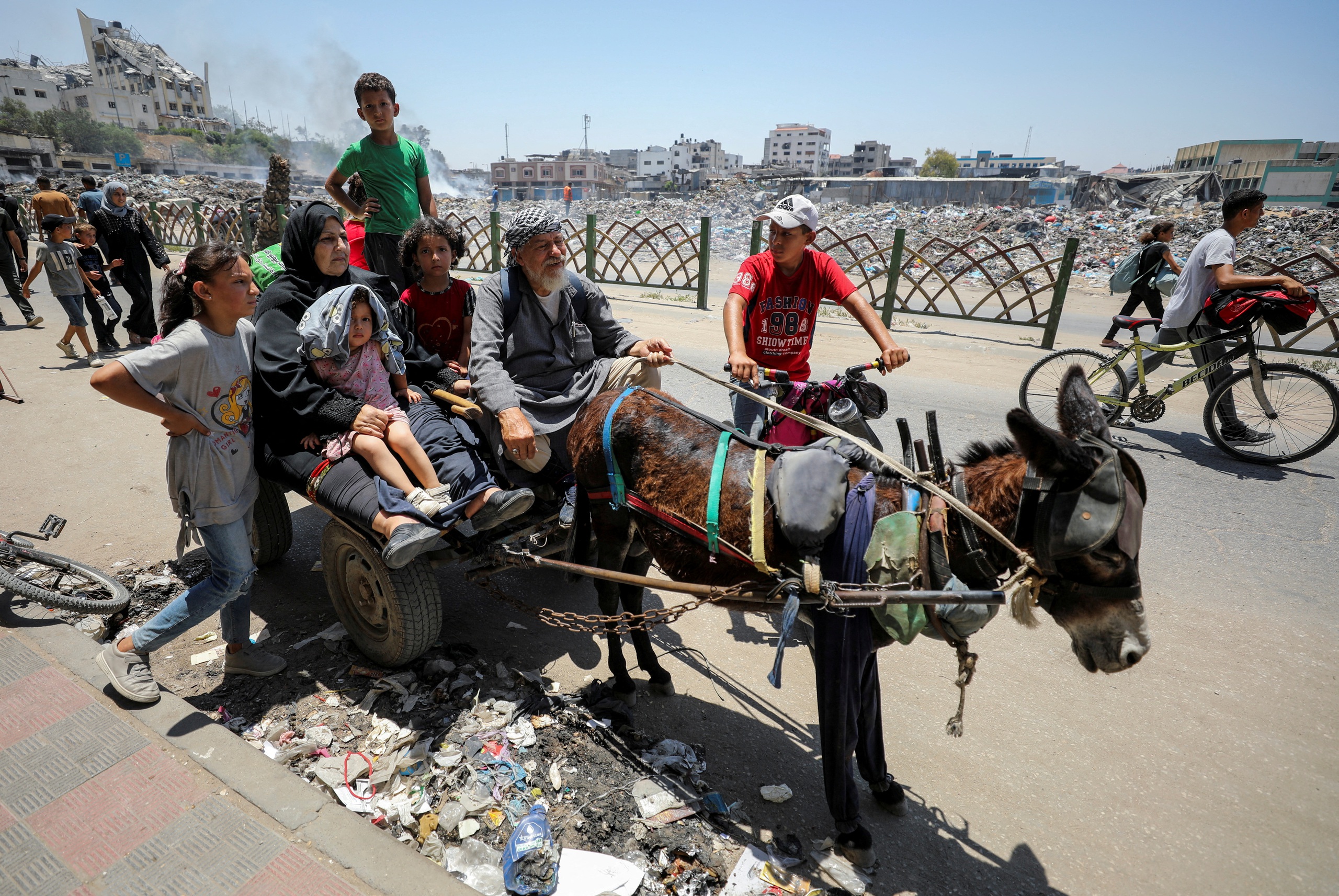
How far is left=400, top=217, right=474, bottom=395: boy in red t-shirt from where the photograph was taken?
3.81 m

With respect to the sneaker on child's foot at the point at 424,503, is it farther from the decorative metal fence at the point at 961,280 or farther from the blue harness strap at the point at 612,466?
the decorative metal fence at the point at 961,280

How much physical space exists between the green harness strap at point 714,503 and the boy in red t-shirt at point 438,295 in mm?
1979

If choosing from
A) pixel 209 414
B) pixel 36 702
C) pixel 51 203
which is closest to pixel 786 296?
pixel 209 414

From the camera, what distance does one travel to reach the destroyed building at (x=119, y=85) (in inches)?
3378

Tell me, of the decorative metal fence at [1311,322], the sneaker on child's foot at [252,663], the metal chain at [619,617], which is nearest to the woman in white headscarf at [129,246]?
the sneaker on child's foot at [252,663]

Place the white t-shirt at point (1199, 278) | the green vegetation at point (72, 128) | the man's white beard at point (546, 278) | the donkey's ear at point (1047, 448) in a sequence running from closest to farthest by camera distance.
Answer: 1. the donkey's ear at point (1047, 448)
2. the man's white beard at point (546, 278)
3. the white t-shirt at point (1199, 278)
4. the green vegetation at point (72, 128)

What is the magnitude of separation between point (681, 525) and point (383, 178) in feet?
13.6

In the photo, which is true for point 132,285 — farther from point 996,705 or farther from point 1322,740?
point 1322,740

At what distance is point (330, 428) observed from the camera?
3002mm

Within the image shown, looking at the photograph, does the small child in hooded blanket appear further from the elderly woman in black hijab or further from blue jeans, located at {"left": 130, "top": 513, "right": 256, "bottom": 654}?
blue jeans, located at {"left": 130, "top": 513, "right": 256, "bottom": 654}

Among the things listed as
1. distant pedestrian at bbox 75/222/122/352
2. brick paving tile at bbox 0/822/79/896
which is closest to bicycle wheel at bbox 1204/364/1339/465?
brick paving tile at bbox 0/822/79/896

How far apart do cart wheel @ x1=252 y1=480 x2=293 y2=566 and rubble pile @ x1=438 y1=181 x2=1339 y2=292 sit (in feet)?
34.9

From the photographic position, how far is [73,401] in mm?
6941

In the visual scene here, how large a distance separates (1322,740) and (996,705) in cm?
137
